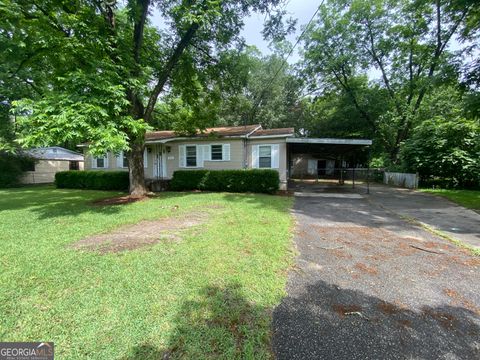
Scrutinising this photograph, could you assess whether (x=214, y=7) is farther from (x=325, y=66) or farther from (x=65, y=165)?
(x=65, y=165)

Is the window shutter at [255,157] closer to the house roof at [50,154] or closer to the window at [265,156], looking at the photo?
the window at [265,156]

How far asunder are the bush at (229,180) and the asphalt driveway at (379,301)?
20.9 ft

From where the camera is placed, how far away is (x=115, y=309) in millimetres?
2461

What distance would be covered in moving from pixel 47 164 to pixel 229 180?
19031 mm

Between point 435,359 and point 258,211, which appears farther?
point 258,211

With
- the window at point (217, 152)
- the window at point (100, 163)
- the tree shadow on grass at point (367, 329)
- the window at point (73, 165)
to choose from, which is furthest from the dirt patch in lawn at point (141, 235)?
the window at point (73, 165)

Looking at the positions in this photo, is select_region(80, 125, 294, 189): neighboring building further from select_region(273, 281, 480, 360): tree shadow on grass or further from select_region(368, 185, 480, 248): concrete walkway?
select_region(273, 281, 480, 360): tree shadow on grass

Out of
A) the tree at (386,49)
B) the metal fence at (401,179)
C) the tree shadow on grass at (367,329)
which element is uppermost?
the tree at (386,49)

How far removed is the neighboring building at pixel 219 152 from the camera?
1262 cm

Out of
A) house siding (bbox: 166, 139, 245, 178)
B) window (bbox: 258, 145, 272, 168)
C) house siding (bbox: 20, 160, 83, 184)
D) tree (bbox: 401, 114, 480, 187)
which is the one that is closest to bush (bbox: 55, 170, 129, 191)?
house siding (bbox: 166, 139, 245, 178)

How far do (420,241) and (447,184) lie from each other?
489 inches

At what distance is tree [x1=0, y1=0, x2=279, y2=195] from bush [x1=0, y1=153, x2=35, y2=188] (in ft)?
39.3

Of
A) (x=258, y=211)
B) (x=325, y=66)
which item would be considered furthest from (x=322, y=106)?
(x=258, y=211)

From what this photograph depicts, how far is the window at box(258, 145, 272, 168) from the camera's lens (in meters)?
12.8
